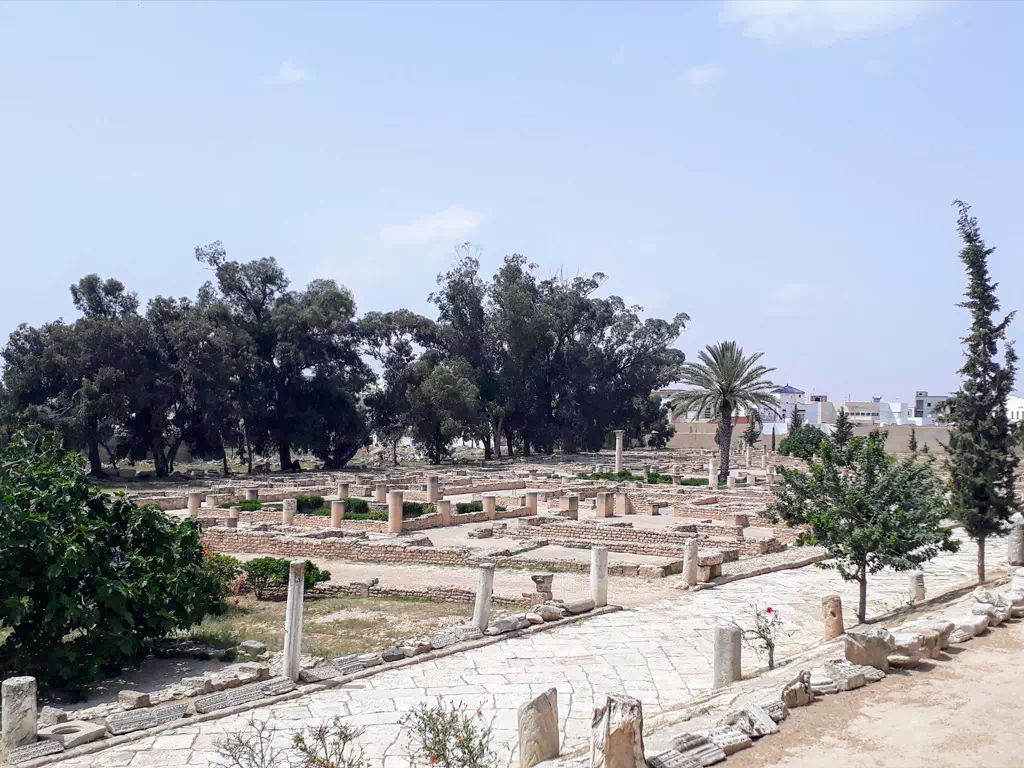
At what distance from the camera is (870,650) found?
28.9 ft

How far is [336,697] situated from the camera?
9.36m

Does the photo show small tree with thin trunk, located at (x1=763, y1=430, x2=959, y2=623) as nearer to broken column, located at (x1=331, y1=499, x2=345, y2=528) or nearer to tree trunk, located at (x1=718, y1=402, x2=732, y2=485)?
broken column, located at (x1=331, y1=499, x2=345, y2=528)

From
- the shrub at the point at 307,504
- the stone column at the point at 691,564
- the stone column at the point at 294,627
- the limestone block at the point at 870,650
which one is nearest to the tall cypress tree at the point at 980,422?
the stone column at the point at 691,564

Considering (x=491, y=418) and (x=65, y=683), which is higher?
(x=491, y=418)

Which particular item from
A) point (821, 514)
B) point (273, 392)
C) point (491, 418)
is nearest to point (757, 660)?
point (821, 514)

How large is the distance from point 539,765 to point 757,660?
5.12 metres

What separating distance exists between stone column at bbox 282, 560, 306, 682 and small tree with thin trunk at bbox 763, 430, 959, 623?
684 cm

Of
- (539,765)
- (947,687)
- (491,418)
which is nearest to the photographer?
(539,765)

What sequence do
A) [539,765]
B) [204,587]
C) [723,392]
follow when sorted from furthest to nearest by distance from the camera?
[723,392], [204,587], [539,765]

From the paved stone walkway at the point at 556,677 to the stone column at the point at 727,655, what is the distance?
0.93ft

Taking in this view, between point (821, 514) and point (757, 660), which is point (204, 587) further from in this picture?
point (821, 514)

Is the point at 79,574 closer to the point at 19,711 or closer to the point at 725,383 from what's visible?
the point at 19,711

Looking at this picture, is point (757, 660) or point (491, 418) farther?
point (491, 418)

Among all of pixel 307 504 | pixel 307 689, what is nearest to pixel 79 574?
pixel 307 689
